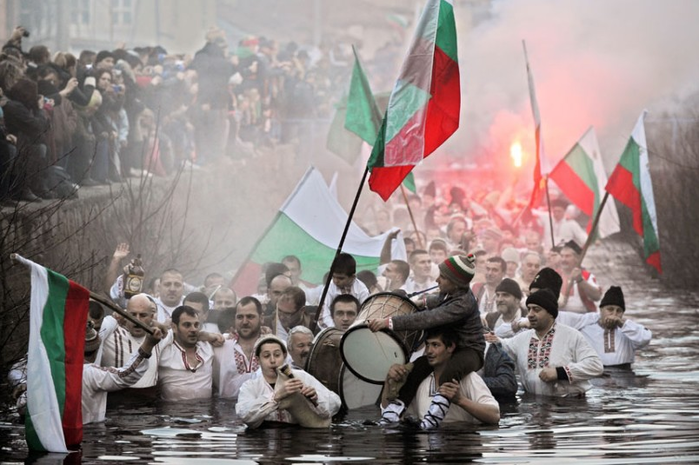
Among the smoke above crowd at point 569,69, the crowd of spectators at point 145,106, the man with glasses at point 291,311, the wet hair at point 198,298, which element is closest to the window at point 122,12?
the crowd of spectators at point 145,106

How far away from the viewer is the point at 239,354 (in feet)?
50.0

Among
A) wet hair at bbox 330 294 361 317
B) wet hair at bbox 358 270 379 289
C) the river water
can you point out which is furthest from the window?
wet hair at bbox 330 294 361 317

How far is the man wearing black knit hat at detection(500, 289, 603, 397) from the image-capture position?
48.4ft

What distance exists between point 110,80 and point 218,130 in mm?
7150

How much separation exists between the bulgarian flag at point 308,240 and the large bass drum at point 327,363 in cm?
584

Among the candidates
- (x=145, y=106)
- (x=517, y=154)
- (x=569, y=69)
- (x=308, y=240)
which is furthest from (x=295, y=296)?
(x=569, y=69)

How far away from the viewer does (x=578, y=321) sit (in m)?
17.3

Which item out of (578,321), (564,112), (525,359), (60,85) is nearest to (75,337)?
(525,359)

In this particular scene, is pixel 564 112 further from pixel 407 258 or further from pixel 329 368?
pixel 329 368

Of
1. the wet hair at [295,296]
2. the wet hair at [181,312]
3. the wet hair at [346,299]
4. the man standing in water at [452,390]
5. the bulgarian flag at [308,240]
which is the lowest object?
the man standing in water at [452,390]

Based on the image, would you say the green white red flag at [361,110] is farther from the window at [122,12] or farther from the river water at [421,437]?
the window at [122,12]

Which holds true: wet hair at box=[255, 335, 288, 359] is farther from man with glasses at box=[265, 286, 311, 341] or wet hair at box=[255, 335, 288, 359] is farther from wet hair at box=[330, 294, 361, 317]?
man with glasses at box=[265, 286, 311, 341]

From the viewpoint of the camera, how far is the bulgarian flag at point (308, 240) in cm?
2019

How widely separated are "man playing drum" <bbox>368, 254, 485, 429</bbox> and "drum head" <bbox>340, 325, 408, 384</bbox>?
0.37 meters
